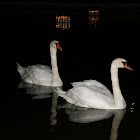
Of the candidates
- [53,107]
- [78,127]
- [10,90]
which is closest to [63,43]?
[10,90]

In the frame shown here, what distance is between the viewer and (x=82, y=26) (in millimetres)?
24438

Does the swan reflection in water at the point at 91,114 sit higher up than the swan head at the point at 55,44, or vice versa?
the swan head at the point at 55,44

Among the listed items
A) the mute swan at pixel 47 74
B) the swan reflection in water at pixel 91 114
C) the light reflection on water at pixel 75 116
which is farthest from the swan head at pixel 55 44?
the swan reflection in water at pixel 91 114

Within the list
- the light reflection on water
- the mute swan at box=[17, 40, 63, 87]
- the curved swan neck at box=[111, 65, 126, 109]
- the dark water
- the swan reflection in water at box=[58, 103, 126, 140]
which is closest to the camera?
the dark water

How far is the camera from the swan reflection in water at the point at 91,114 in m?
7.19

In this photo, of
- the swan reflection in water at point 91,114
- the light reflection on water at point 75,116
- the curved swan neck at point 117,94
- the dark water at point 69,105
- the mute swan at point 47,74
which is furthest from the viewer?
the mute swan at point 47,74

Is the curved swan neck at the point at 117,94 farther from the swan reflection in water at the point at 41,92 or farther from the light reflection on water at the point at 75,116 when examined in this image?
the swan reflection in water at the point at 41,92

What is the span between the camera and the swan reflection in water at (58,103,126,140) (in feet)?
23.6

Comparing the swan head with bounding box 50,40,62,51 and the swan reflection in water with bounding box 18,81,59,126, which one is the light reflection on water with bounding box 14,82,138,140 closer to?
the swan reflection in water with bounding box 18,81,59,126

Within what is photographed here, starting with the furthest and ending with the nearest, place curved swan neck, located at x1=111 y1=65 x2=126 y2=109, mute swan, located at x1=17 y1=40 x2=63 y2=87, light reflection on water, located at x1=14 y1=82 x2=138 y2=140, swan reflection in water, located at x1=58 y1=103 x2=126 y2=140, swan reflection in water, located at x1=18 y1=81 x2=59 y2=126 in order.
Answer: mute swan, located at x1=17 y1=40 x2=63 y2=87
swan reflection in water, located at x1=18 y1=81 x2=59 y2=126
curved swan neck, located at x1=111 y1=65 x2=126 y2=109
swan reflection in water, located at x1=58 y1=103 x2=126 y2=140
light reflection on water, located at x1=14 y1=82 x2=138 y2=140

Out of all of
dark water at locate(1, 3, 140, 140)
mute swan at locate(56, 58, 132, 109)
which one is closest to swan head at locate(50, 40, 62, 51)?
dark water at locate(1, 3, 140, 140)

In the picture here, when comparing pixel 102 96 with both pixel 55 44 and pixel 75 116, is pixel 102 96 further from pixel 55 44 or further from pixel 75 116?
pixel 55 44

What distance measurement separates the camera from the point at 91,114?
7520 millimetres

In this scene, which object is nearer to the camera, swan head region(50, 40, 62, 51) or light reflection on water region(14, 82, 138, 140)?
light reflection on water region(14, 82, 138, 140)
